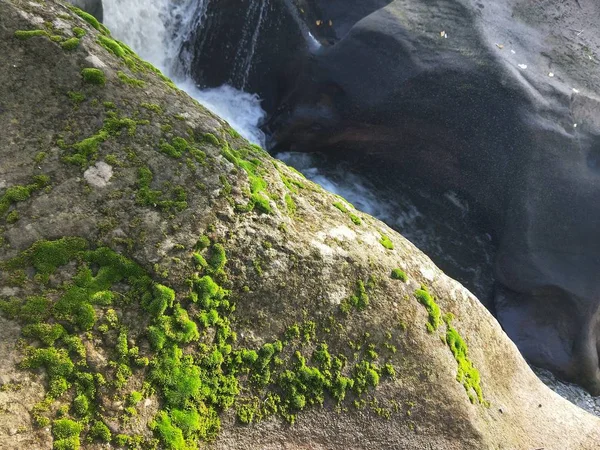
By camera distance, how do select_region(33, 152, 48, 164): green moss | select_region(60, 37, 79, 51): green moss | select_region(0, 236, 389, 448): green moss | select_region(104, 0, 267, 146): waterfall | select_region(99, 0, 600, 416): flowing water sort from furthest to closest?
select_region(104, 0, 267, 146): waterfall
select_region(99, 0, 600, 416): flowing water
select_region(60, 37, 79, 51): green moss
select_region(33, 152, 48, 164): green moss
select_region(0, 236, 389, 448): green moss

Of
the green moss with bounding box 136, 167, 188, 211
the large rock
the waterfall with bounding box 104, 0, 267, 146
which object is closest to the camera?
the large rock

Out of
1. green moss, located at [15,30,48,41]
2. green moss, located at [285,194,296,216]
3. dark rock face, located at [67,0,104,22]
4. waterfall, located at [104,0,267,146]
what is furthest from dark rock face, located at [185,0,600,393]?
green moss, located at [15,30,48,41]

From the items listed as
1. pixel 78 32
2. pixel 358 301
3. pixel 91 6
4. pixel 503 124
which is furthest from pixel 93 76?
pixel 503 124

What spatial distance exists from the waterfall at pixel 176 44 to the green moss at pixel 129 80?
26.7 ft

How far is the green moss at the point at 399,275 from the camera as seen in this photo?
584 cm

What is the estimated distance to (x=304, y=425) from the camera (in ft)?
15.9

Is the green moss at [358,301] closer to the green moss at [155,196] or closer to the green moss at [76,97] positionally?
the green moss at [155,196]

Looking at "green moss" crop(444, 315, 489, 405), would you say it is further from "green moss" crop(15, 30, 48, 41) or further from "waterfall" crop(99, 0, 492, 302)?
"waterfall" crop(99, 0, 492, 302)

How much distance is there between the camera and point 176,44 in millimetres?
14078

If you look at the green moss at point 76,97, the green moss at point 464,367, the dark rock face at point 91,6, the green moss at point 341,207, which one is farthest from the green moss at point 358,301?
the dark rock face at point 91,6

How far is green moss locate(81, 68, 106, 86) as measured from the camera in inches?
199

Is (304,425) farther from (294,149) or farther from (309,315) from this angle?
(294,149)

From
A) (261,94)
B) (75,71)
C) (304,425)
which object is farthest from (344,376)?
(261,94)

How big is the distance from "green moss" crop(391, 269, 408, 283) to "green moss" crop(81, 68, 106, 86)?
4.02m
